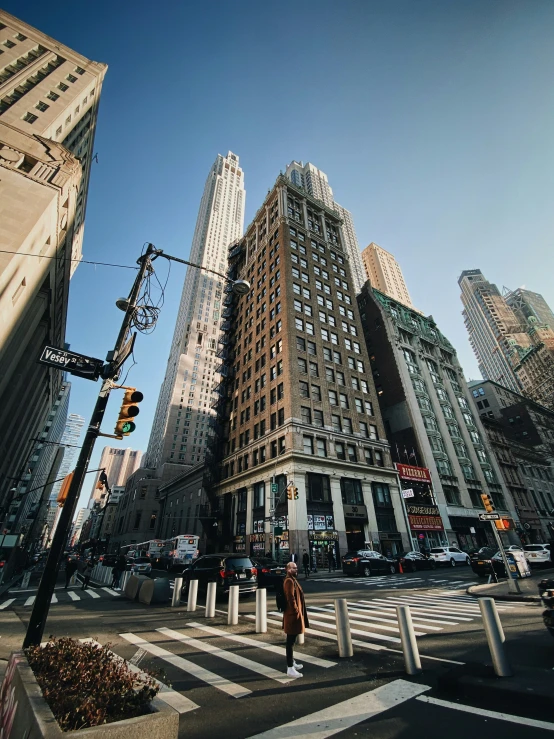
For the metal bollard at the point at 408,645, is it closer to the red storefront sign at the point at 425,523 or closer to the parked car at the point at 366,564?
the parked car at the point at 366,564

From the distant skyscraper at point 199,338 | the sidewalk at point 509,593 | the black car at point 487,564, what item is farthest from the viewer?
the distant skyscraper at point 199,338

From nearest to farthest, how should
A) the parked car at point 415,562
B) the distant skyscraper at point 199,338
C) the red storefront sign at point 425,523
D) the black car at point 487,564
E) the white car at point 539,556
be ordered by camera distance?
the black car at point 487,564
the white car at point 539,556
the parked car at point 415,562
the red storefront sign at point 425,523
the distant skyscraper at point 199,338

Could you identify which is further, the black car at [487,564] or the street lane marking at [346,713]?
the black car at [487,564]

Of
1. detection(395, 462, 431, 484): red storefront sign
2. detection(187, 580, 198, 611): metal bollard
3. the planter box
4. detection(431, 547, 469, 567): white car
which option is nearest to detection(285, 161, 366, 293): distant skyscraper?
detection(395, 462, 431, 484): red storefront sign

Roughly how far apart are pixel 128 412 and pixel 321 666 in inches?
245

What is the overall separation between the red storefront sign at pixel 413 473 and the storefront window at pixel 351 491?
7.39m

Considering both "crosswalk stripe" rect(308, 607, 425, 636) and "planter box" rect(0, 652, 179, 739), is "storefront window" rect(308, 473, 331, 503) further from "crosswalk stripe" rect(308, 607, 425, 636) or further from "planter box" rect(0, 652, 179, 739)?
"planter box" rect(0, 652, 179, 739)

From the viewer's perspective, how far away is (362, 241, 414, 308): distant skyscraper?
386 ft

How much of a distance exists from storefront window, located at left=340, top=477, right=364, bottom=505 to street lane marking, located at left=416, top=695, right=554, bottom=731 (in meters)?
31.1

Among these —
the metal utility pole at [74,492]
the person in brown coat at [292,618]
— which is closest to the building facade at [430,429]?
the person in brown coat at [292,618]

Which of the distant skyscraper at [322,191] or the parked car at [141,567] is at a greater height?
the distant skyscraper at [322,191]

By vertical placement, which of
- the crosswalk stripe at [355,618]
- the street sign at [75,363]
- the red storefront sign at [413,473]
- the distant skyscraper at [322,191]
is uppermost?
the distant skyscraper at [322,191]

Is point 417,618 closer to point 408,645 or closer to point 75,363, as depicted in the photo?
point 408,645

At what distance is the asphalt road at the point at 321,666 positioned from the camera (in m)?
3.85
